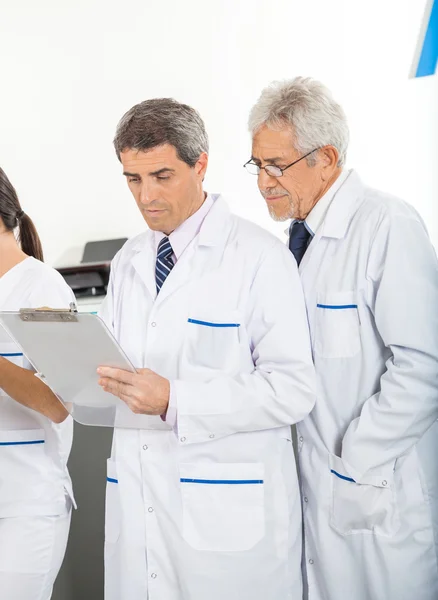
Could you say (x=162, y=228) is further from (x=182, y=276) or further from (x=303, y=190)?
(x=303, y=190)

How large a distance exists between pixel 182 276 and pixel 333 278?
28 cm

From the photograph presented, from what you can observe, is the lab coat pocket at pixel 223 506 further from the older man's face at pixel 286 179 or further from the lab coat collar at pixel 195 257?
the older man's face at pixel 286 179

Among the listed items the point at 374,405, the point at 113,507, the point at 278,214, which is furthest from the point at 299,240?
the point at 113,507

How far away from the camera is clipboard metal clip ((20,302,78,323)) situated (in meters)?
1.15

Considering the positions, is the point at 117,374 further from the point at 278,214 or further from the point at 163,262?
the point at 278,214

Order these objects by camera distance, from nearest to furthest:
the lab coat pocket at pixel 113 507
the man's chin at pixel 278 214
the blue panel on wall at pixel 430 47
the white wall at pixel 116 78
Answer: the lab coat pocket at pixel 113 507 → the man's chin at pixel 278 214 → the blue panel on wall at pixel 430 47 → the white wall at pixel 116 78

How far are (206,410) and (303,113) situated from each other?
1.94ft

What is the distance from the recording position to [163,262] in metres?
1.46

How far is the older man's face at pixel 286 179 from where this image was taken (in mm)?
1464

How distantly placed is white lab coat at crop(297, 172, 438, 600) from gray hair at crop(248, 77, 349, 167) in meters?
0.13

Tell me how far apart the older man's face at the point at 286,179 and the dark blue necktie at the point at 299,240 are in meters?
0.02

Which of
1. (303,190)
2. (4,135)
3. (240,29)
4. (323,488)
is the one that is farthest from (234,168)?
(323,488)

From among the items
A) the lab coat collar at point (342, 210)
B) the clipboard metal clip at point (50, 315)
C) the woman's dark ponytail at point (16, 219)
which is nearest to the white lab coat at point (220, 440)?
the lab coat collar at point (342, 210)

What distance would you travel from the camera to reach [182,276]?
1408 millimetres
